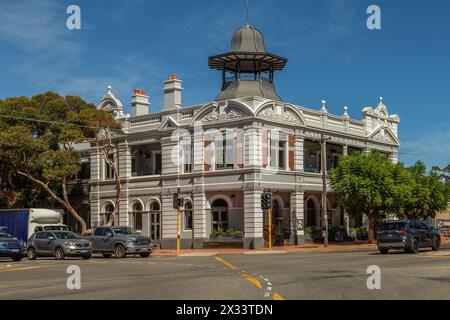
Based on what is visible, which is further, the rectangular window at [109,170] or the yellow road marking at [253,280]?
the rectangular window at [109,170]

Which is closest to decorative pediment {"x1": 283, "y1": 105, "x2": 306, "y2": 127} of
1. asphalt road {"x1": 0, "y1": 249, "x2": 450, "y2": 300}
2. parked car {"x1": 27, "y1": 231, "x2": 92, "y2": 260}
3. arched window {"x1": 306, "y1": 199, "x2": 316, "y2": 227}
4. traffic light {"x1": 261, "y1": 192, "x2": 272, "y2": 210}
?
arched window {"x1": 306, "y1": 199, "x2": 316, "y2": 227}

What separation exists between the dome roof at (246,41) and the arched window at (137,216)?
13.3 metres

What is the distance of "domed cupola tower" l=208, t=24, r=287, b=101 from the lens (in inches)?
1896

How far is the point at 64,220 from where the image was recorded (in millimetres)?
56500

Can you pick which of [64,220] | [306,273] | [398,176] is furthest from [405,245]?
[64,220]

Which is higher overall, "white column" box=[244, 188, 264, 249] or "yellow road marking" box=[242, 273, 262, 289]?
"white column" box=[244, 188, 264, 249]

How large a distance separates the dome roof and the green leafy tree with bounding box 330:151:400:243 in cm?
995

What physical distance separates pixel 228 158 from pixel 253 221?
4.55 m

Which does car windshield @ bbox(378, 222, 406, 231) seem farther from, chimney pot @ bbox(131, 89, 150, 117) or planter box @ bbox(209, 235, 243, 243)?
chimney pot @ bbox(131, 89, 150, 117)

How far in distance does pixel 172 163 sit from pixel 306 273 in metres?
28.2

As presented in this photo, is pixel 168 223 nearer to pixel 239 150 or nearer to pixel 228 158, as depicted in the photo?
pixel 228 158

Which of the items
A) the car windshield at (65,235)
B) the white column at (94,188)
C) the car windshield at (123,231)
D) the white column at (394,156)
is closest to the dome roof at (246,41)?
the white column at (94,188)

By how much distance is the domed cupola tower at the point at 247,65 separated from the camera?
48.2 m

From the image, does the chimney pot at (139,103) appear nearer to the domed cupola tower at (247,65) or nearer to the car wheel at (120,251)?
the domed cupola tower at (247,65)
